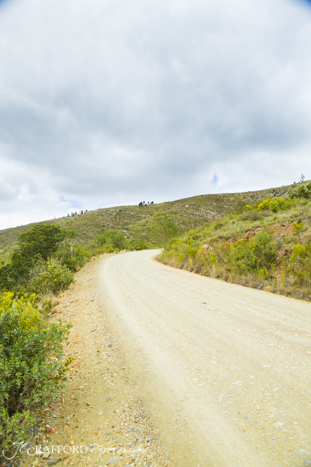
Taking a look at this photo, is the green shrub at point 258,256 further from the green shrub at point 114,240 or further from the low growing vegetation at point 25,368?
the green shrub at point 114,240

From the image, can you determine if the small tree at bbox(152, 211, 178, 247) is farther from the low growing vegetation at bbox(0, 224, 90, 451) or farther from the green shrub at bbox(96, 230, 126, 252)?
the low growing vegetation at bbox(0, 224, 90, 451)

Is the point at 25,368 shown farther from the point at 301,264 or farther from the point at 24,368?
the point at 301,264

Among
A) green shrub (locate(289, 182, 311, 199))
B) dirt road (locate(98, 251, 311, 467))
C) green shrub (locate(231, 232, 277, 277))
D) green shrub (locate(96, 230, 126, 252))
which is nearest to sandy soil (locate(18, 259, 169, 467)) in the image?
dirt road (locate(98, 251, 311, 467))

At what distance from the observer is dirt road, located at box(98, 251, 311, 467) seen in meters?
2.08

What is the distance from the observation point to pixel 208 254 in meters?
12.1

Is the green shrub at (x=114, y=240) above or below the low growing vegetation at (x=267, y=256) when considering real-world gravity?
above

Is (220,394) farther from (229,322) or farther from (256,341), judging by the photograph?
(229,322)

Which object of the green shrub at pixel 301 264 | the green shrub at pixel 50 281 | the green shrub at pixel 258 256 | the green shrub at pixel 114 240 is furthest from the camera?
the green shrub at pixel 114 240

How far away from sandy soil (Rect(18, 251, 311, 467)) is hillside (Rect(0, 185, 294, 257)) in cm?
4709

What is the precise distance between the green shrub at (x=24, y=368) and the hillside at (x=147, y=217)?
161ft

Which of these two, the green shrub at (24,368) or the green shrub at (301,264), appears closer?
the green shrub at (24,368)

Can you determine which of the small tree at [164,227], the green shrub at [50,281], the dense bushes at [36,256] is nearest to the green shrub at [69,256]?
the dense bushes at [36,256]

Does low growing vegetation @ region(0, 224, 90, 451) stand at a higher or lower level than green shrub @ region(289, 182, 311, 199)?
lower

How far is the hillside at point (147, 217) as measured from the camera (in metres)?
58.7
